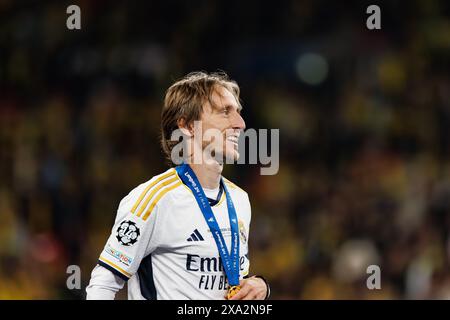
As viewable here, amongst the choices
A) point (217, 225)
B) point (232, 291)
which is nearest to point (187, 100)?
point (217, 225)

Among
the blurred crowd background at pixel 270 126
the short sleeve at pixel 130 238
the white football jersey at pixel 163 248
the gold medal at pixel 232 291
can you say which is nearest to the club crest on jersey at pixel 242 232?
the white football jersey at pixel 163 248

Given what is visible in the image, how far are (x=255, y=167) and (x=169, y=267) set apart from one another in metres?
5.96

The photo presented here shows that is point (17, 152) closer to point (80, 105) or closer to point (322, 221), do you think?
point (80, 105)

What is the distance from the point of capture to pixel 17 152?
386 inches

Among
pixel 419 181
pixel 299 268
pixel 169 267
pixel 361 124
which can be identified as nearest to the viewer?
pixel 169 267

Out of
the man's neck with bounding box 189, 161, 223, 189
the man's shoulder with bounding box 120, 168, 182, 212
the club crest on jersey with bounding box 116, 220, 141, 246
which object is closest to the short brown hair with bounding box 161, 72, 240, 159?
the man's neck with bounding box 189, 161, 223, 189

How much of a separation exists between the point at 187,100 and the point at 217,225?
658mm

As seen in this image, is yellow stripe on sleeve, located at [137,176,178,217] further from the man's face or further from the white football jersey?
the man's face

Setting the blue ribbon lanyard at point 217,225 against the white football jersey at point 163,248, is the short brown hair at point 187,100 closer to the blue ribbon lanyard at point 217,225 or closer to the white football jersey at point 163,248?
the blue ribbon lanyard at point 217,225

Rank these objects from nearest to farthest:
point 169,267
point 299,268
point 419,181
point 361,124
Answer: point 169,267, point 299,268, point 419,181, point 361,124

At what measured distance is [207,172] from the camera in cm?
400

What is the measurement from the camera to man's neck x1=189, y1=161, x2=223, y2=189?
3.99m

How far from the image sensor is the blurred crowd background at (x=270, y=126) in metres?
8.64

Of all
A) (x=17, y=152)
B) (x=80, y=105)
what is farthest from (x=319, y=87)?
(x=17, y=152)
